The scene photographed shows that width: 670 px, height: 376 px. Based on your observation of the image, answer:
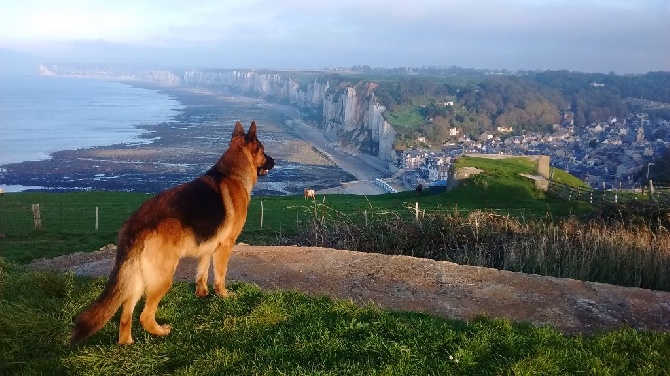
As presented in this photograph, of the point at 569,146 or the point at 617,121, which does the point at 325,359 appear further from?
the point at 617,121

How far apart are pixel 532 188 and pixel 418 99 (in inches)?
3601

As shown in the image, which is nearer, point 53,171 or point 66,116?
point 53,171

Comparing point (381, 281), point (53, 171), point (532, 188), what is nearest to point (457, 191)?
point (532, 188)

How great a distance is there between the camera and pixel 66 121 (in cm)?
9744

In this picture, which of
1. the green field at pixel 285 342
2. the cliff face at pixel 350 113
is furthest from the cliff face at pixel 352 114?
the green field at pixel 285 342

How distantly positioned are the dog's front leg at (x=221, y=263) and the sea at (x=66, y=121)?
6122 centimetres

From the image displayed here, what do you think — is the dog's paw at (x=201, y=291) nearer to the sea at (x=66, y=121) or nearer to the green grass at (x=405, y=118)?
the sea at (x=66, y=121)

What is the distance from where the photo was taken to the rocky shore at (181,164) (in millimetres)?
52281

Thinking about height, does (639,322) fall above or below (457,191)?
above

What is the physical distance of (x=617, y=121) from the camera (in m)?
108

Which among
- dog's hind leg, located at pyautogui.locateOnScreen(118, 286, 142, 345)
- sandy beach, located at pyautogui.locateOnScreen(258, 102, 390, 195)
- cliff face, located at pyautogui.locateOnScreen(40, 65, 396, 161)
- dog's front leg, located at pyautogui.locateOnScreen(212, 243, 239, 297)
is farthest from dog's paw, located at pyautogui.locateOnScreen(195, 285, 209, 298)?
cliff face, located at pyautogui.locateOnScreen(40, 65, 396, 161)

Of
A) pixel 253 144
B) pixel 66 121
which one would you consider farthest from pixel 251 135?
pixel 66 121

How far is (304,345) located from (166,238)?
1.72 m

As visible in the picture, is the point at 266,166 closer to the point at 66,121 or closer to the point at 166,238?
the point at 166,238
